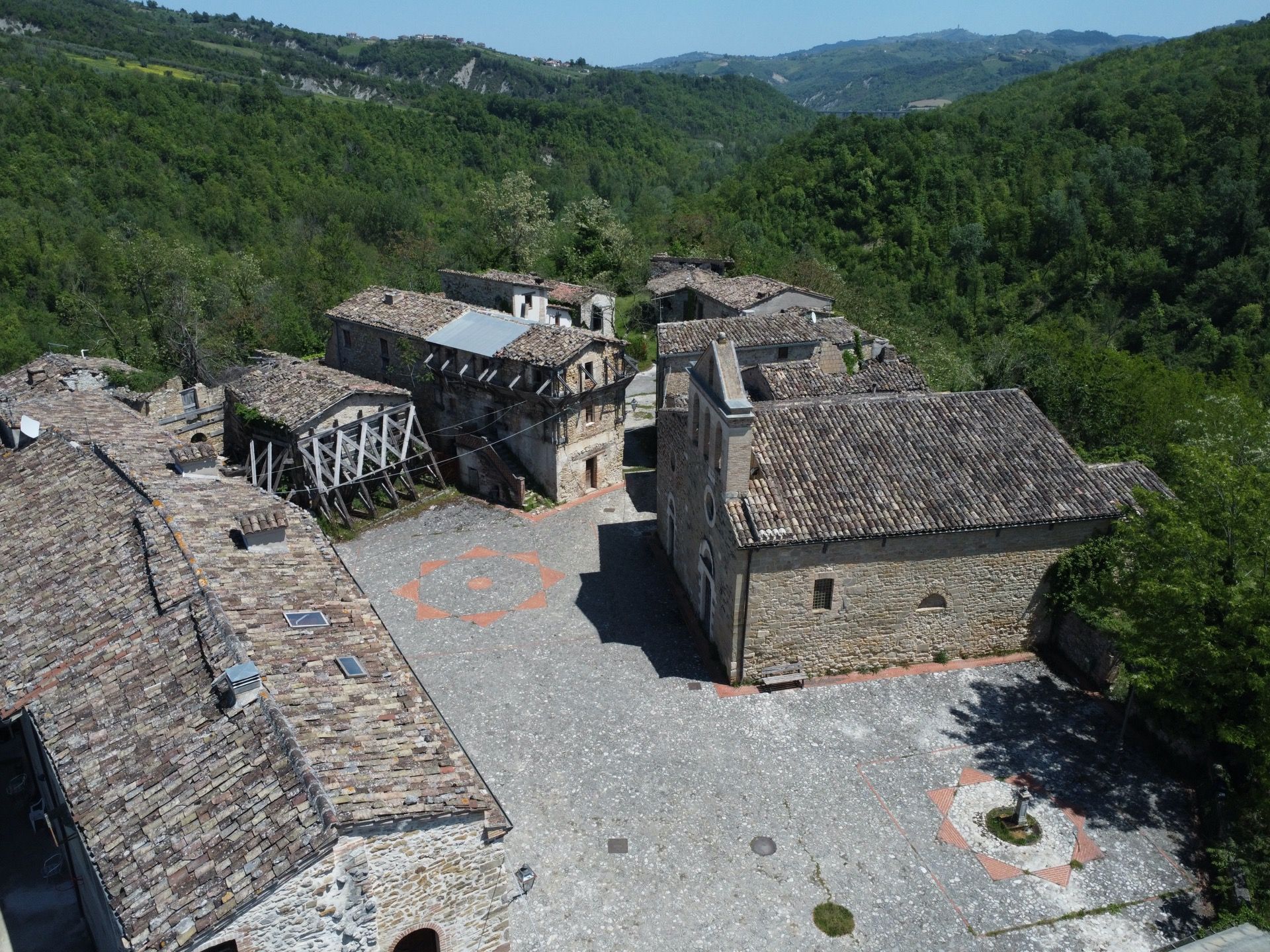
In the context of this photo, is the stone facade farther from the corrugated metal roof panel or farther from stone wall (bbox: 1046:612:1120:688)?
stone wall (bbox: 1046:612:1120:688)

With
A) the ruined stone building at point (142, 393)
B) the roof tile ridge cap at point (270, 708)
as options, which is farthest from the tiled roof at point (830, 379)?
the ruined stone building at point (142, 393)

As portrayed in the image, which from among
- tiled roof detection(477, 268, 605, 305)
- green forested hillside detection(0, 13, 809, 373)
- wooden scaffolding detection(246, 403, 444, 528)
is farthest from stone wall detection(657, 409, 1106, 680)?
green forested hillside detection(0, 13, 809, 373)

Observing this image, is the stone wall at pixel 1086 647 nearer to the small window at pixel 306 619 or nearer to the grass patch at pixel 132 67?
the small window at pixel 306 619

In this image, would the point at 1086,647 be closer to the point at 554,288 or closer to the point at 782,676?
the point at 782,676

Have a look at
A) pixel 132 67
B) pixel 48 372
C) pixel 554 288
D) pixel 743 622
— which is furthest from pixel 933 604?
pixel 132 67

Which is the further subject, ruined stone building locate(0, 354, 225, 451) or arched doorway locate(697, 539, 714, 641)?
ruined stone building locate(0, 354, 225, 451)

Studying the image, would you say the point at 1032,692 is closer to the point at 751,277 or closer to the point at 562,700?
the point at 562,700
